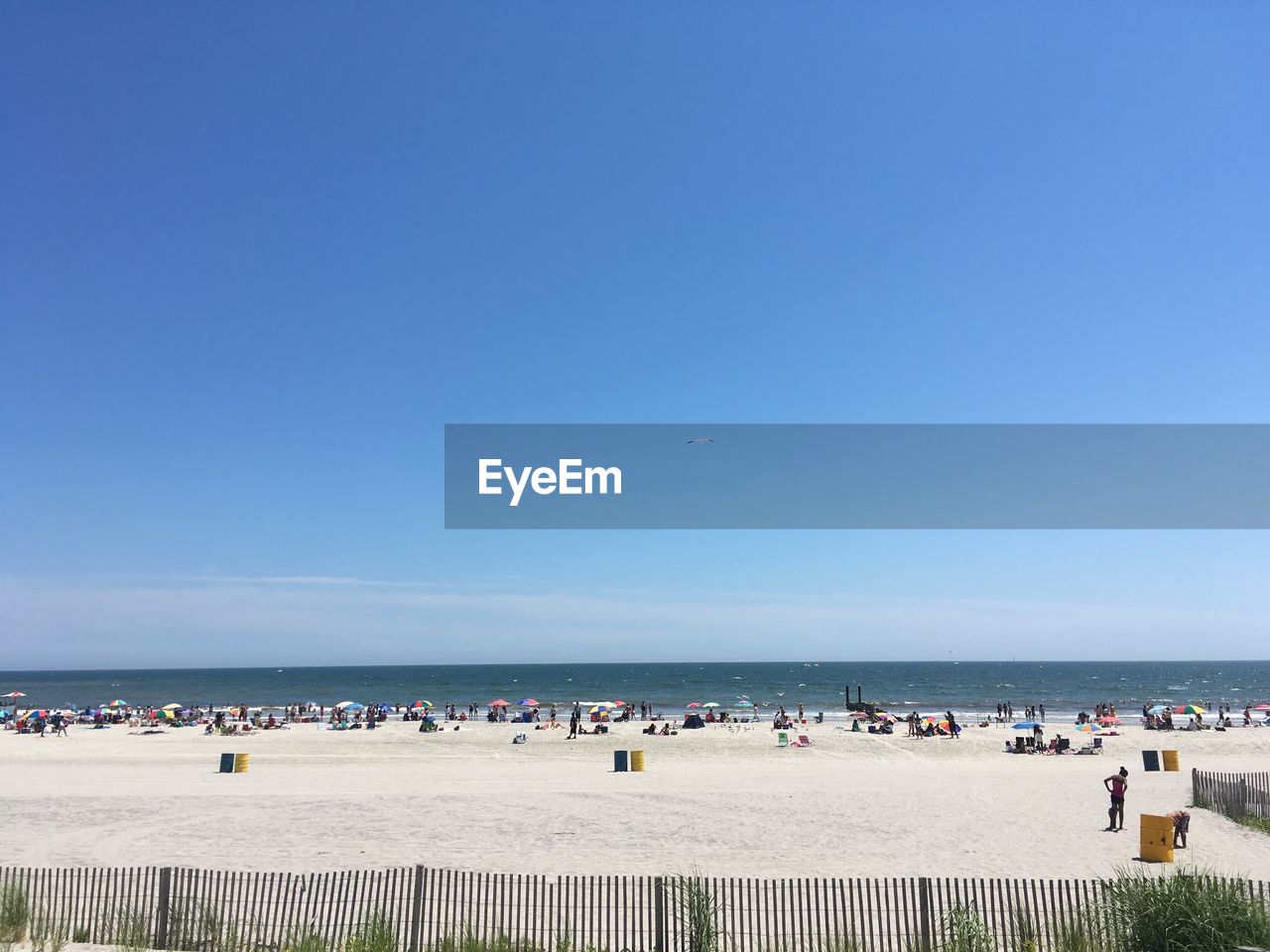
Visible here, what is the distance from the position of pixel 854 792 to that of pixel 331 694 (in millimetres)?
98017

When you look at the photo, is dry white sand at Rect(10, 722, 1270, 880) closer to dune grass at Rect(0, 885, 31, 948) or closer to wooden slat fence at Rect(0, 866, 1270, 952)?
wooden slat fence at Rect(0, 866, 1270, 952)

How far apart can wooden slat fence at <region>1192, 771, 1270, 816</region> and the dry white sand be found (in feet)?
1.93

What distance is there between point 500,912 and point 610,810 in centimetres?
1050

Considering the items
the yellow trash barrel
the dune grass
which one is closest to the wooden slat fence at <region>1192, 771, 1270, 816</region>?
the yellow trash barrel

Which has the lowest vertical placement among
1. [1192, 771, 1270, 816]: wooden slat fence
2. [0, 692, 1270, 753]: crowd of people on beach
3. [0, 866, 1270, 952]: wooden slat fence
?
[0, 692, 1270, 753]: crowd of people on beach

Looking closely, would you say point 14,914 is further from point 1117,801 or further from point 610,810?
point 1117,801

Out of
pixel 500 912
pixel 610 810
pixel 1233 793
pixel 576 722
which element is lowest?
pixel 576 722

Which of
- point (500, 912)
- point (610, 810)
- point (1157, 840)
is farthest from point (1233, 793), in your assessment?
point (500, 912)

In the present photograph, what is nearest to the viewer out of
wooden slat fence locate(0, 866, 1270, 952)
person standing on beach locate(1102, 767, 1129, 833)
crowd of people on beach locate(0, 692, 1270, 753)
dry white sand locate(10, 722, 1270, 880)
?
wooden slat fence locate(0, 866, 1270, 952)

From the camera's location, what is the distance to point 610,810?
2128cm

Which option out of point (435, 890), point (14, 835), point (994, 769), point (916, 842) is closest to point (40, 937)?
point (435, 890)

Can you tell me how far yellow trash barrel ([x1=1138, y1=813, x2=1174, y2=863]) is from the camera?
50.9ft

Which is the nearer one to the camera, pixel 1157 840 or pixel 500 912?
pixel 500 912

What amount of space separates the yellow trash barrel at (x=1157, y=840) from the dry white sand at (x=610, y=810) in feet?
1.24
